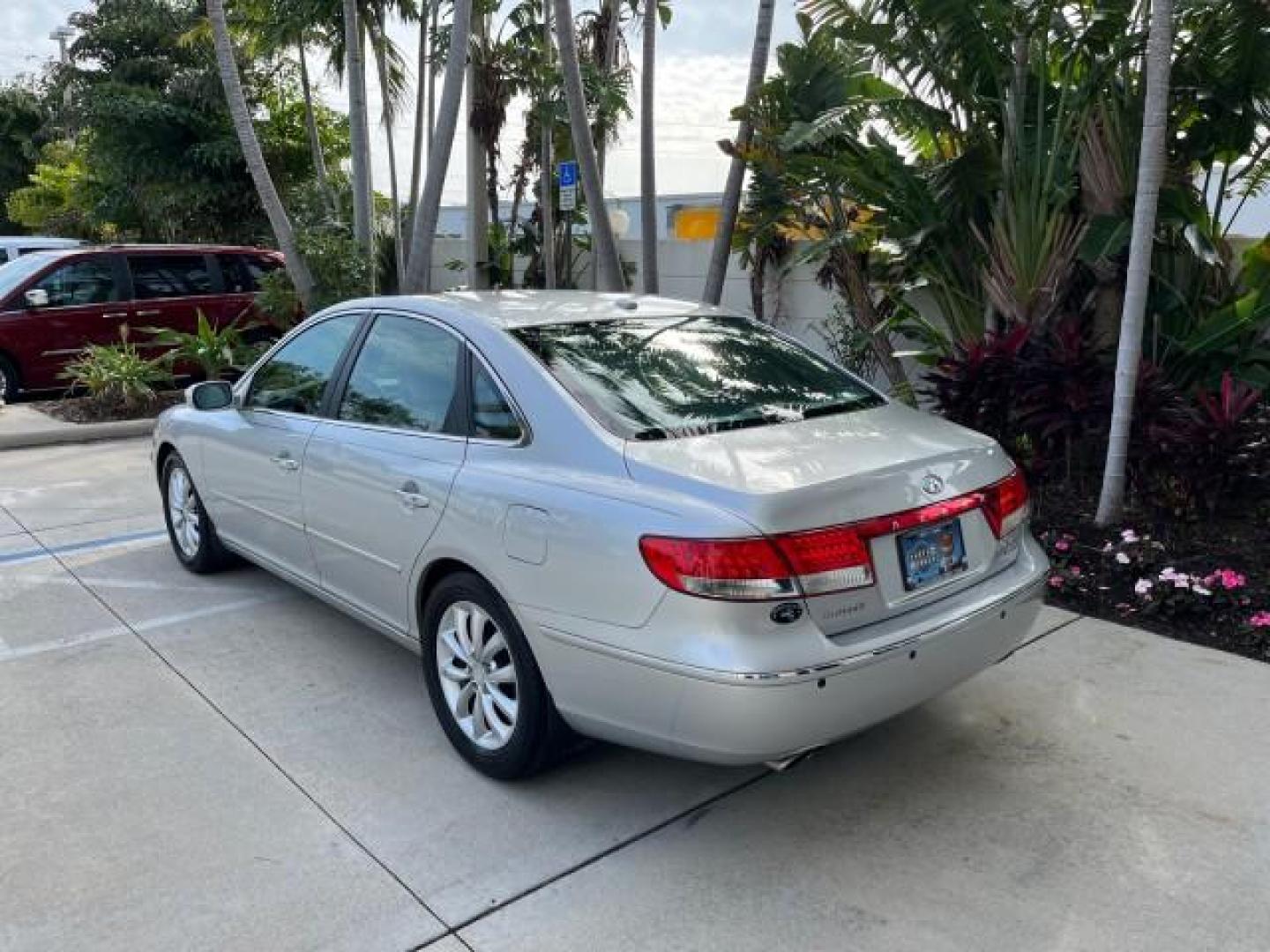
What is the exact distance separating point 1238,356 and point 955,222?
6.24 ft

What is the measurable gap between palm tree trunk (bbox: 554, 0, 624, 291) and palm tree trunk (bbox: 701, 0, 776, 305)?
84 centimetres

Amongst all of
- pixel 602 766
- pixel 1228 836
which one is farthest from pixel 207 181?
pixel 1228 836

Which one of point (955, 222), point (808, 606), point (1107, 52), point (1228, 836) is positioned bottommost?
point (1228, 836)

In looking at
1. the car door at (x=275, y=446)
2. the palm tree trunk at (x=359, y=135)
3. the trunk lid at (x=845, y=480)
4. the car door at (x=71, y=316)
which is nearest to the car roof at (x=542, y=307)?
the car door at (x=275, y=446)

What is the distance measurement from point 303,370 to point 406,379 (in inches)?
34.9

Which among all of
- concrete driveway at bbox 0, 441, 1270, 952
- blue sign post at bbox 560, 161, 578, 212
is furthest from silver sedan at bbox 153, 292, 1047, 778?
blue sign post at bbox 560, 161, 578, 212

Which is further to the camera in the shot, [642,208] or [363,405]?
[642,208]

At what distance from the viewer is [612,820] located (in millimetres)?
3270

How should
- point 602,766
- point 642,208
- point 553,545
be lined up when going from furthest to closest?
point 642,208
point 602,766
point 553,545

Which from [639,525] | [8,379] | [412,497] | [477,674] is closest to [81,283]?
[8,379]

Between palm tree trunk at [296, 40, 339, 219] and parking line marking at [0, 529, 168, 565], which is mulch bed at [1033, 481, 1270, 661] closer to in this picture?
parking line marking at [0, 529, 168, 565]

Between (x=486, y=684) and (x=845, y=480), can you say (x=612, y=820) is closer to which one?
(x=486, y=684)

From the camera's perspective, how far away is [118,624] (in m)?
4.94

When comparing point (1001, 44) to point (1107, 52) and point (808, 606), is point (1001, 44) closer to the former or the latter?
point (1107, 52)
